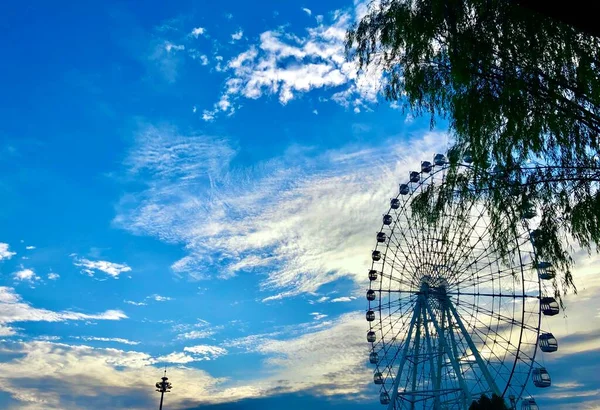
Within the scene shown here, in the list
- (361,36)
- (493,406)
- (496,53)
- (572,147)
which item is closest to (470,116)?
(496,53)

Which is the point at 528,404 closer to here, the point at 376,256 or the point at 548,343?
the point at 548,343

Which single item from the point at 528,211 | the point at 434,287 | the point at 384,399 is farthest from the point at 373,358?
the point at 528,211

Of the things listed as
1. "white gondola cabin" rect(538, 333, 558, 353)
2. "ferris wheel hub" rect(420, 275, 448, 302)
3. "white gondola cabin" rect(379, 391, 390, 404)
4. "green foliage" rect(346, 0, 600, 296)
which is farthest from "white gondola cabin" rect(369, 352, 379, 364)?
"green foliage" rect(346, 0, 600, 296)

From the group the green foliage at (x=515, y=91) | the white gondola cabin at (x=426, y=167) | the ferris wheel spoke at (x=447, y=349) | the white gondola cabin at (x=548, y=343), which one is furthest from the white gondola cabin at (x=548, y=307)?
the green foliage at (x=515, y=91)

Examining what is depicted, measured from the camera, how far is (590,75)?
229 inches

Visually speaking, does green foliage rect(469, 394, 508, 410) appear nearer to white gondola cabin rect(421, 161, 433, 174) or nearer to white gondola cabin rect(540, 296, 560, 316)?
white gondola cabin rect(540, 296, 560, 316)

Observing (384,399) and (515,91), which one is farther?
(384,399)

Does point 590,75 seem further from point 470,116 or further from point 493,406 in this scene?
point 493,406

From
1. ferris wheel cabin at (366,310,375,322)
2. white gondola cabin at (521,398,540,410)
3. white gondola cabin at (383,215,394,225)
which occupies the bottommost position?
white gondola cabin at (521,398,540,410)

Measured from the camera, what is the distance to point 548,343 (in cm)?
2427

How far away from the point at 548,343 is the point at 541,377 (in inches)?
63.4

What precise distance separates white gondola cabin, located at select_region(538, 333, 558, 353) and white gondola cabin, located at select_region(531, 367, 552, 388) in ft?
3.28

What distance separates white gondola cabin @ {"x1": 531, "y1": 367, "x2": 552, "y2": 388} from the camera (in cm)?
2416

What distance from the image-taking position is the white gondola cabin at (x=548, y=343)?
24156 mm
